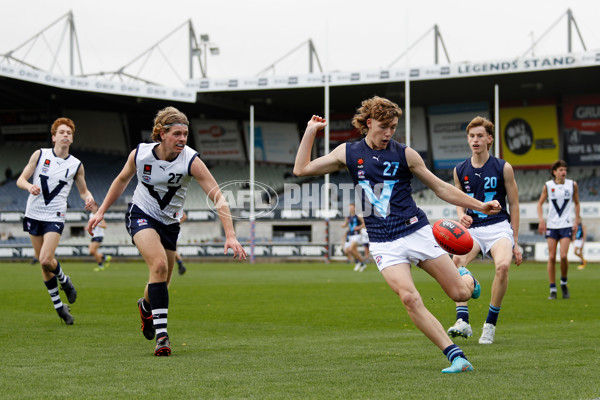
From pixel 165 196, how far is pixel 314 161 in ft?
6.11

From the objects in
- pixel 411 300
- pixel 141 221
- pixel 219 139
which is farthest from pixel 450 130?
pixel 411 300

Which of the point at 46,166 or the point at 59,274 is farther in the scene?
the point at 46,166

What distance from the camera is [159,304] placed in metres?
7.25

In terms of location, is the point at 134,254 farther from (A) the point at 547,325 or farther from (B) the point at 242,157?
(A) the point at 547,325

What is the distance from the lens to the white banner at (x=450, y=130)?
46.5 meters

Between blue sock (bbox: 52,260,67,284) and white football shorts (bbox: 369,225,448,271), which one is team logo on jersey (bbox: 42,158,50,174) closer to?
blue sock (bbox: 52,260,67,284)

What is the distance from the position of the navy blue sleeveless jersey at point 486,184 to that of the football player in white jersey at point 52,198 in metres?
4.72

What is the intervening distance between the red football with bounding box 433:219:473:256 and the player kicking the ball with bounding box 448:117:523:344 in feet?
5.70

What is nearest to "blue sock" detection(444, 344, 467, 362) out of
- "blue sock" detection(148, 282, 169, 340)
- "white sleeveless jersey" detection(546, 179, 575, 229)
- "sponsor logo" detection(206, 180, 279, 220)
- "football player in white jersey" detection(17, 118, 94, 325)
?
"blue sock" detection(148, 282, 169, 340)

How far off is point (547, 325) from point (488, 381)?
461cm

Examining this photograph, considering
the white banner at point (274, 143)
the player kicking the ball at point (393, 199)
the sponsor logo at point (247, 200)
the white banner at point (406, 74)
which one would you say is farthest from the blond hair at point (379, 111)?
the white banner at point (274, 143)

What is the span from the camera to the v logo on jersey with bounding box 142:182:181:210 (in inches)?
291

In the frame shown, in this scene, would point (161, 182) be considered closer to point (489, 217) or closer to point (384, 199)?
point (384, 199)

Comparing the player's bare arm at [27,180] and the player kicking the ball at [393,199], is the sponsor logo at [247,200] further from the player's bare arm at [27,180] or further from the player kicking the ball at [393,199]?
the player kicking the ball at [393,199]
